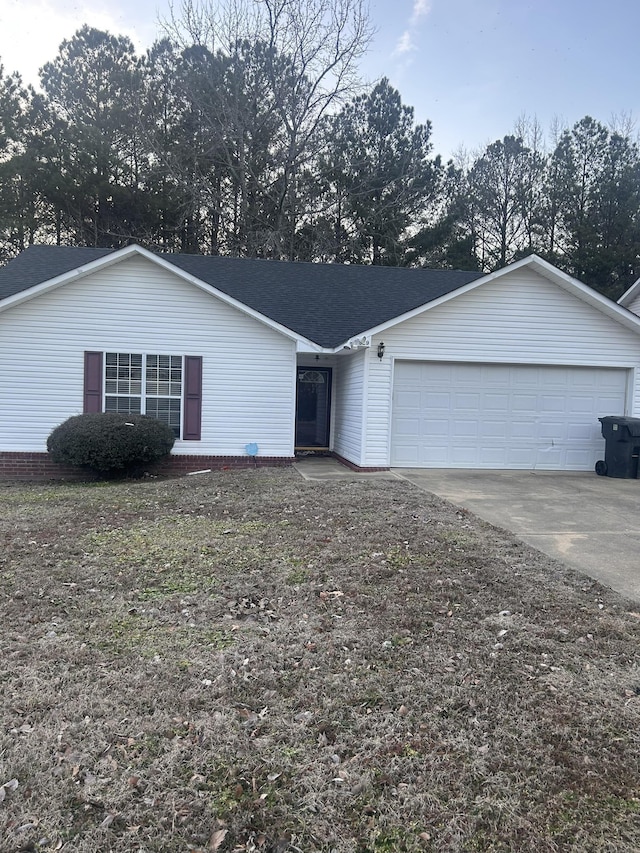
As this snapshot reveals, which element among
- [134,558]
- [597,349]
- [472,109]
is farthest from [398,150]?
[134,558]

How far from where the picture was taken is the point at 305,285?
14797 millimetres

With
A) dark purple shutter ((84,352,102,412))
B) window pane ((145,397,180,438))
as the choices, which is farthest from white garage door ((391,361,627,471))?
dark purple shutter ((84,352,102,412))

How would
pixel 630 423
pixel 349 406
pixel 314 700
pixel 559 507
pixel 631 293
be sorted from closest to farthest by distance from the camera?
pixel 314 700 → pixel 559 507 → pixel 630 423 → pixel 349 406 → pixel 631 293

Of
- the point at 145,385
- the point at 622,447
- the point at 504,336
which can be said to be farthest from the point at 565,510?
the point at 145,385

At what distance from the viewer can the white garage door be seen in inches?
465

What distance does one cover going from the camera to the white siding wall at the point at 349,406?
11.6 meters

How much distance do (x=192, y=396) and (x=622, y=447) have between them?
8.34 m

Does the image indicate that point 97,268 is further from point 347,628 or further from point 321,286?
point 347,628

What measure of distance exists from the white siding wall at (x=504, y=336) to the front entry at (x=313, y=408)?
10.4ft

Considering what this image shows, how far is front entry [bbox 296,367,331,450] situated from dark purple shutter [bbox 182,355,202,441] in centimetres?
323

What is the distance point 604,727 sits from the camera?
2.94 meters

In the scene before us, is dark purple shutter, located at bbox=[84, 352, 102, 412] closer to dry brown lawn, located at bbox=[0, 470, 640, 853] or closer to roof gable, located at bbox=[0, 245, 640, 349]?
roof gable, located at bbox=[0, 245, 640, 349]

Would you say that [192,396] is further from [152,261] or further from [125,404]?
[152,261]

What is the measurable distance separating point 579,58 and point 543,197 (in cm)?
1425
